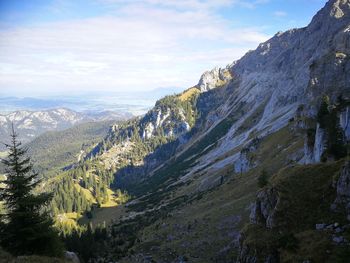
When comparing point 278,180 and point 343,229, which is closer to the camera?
point 343,229

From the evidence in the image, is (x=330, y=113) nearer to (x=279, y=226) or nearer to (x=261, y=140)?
(x=279, y=226)

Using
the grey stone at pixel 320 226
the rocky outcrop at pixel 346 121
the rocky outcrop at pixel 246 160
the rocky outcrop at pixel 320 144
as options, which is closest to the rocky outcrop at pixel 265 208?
the grey stone at pixel 320 226

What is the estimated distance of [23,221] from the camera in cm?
3136

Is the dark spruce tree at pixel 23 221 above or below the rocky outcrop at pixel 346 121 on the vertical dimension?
below

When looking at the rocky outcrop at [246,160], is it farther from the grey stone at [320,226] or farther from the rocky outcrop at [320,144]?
the grey stone at [320,226]

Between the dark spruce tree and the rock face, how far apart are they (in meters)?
24.3

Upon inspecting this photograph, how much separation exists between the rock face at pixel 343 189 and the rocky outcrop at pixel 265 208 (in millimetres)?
5616

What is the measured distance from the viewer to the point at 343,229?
26938 millimetres

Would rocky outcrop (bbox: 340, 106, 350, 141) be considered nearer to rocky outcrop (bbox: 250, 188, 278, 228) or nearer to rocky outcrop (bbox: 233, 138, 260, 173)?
rocky outcrop (bbox: 250, 188, 278, 228)

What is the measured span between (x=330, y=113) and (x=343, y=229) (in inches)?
1314

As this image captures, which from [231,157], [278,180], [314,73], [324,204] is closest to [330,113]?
[278,180]

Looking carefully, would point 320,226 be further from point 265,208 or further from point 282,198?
point 265,208

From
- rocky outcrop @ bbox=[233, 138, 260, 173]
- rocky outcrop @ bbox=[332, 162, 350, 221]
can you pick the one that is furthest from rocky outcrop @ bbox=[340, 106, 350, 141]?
rocky outcrop @ bbox=[233, 138, 260, 173]

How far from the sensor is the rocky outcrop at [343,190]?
95.4ft
